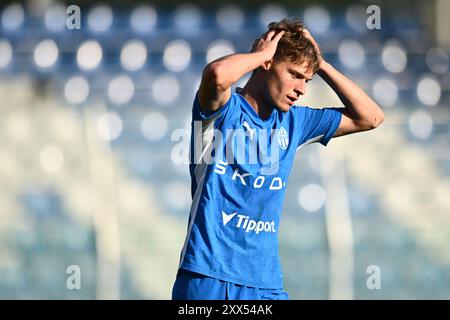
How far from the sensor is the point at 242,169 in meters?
2.96

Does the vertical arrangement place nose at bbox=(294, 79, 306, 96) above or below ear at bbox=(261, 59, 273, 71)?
below

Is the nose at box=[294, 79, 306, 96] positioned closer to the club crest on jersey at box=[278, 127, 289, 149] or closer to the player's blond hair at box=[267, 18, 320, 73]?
the player's blond hair at box=[267, 18, 320, 73]

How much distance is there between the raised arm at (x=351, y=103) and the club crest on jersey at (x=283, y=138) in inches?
11.6

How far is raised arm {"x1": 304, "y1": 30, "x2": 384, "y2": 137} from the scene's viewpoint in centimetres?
322

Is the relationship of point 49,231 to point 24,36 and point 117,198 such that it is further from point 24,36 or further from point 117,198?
point 24,36

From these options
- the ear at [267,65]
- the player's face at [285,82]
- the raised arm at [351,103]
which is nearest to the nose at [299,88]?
the player's face at [285,82]

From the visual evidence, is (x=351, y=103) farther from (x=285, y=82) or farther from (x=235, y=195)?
(x=235, y=195)

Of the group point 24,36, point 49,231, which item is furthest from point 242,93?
point 24,36

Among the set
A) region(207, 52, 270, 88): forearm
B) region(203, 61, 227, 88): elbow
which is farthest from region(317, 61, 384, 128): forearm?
region(203, 61, 227, 88): elbow

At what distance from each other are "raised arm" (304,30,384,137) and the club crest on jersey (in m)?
0.29

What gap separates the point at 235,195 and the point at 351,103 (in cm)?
64

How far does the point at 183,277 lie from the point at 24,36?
125 inches

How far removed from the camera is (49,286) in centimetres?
520

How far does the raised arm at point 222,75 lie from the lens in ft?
9.31
